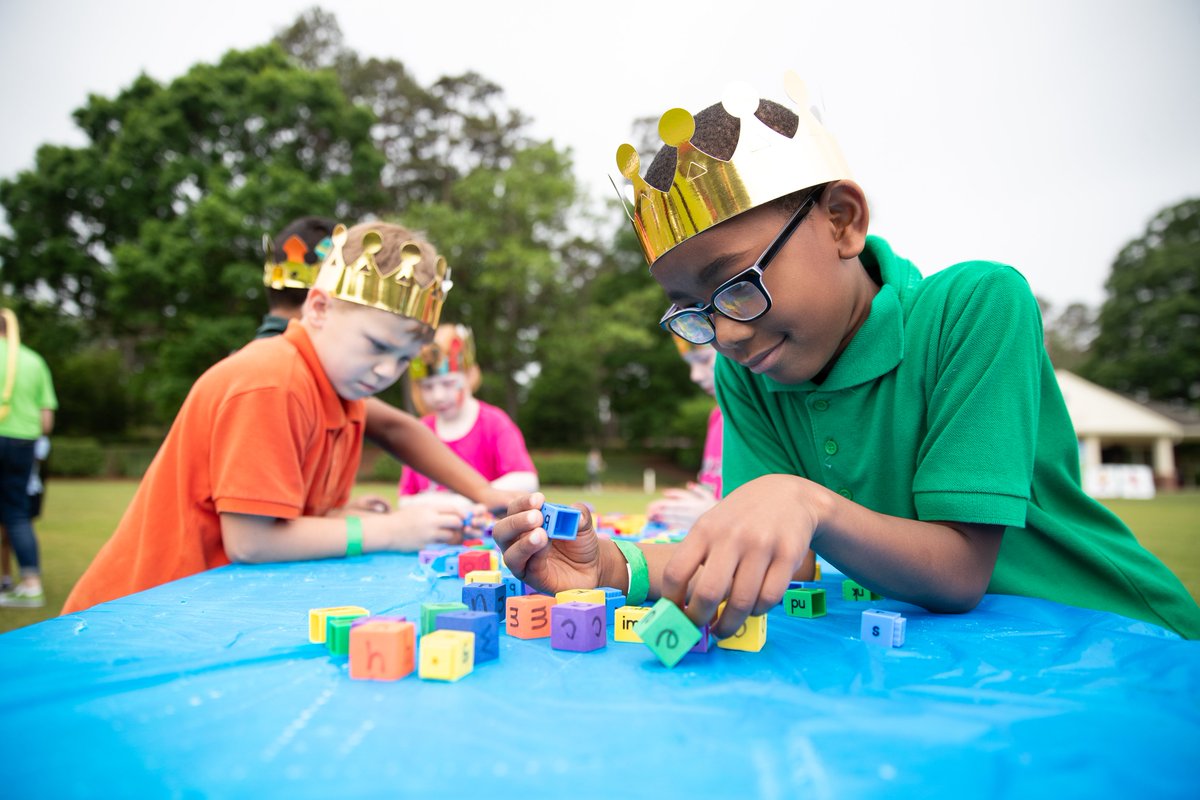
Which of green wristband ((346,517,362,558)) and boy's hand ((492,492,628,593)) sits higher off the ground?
boy's hand ((492,492,628,593))

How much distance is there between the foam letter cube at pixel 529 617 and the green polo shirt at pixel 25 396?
6.47m

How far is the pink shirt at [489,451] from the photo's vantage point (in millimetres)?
5836

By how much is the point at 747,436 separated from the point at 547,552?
842 mm

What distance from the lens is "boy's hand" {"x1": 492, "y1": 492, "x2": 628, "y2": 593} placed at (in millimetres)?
1678

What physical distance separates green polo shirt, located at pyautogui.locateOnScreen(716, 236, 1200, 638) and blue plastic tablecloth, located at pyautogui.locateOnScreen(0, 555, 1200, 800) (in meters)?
0.31

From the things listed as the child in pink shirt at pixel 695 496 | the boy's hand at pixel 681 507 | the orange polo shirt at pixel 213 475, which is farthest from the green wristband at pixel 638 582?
the boy's hand at pixel 681 507

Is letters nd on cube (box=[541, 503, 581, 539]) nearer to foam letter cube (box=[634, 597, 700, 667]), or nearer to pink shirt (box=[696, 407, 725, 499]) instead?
foam letter cube (box=[634, 597, 700, 667])

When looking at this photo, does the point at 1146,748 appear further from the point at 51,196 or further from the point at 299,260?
the point at 51,196

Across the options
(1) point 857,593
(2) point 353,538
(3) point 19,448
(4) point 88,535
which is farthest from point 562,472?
(1) point 857,593

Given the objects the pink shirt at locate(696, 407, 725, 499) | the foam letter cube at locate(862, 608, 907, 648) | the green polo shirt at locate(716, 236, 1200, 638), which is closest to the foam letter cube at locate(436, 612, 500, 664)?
the foam letter cube at locate(862, 608, 907, 648)

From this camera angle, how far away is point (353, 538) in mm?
2949

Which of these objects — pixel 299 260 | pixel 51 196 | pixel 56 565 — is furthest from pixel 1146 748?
pixel 51 196

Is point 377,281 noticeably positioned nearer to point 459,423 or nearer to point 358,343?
point 358,343

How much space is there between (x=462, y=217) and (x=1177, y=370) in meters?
42.3
